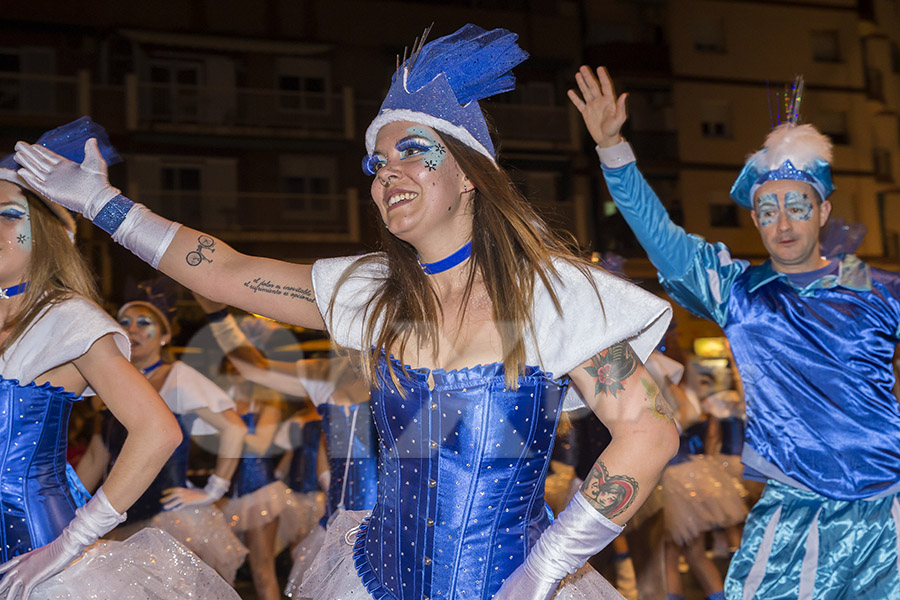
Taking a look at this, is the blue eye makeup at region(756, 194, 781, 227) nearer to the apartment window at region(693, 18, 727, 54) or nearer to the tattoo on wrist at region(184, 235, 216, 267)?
the tattoo on wrist at region(184, 235, 216, 267)

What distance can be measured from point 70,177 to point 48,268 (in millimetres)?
370

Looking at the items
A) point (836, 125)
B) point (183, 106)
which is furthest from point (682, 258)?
point (836, 125)

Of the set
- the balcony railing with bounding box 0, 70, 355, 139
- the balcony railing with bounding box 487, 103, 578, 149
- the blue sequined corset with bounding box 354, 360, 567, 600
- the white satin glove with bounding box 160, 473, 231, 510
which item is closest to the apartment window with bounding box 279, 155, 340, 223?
the balcony railing with bounding box 0, 70, 355, 139

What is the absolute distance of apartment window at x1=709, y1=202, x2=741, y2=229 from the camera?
9609mm

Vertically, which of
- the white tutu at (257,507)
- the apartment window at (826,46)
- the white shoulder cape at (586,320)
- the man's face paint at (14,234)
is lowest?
the white tutu at (257,507)

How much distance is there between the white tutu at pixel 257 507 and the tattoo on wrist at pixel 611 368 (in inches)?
122

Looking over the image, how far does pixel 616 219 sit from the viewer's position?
9.45m

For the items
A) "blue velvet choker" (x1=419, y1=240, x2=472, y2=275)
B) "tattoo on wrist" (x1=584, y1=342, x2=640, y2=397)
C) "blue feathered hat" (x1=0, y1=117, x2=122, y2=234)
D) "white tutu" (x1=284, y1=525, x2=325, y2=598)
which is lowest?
"white tutu" (x1=284, y1=525, x2=325, y2=598)

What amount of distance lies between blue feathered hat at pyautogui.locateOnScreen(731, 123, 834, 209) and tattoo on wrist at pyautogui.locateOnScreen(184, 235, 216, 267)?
167 centimetres

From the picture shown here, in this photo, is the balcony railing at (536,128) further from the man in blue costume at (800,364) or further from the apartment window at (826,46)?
the man in blue costume at (800,364)

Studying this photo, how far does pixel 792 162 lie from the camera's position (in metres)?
2.67

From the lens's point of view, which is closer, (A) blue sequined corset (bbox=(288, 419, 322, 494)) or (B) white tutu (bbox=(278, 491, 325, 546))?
(B) white tutu (bbox=(278, 491, 325, 546))

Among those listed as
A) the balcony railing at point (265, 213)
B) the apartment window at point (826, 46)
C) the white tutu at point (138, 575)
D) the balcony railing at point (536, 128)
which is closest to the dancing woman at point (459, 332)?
the white tutu at point (138, 575)

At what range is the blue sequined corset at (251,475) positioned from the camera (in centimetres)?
438
